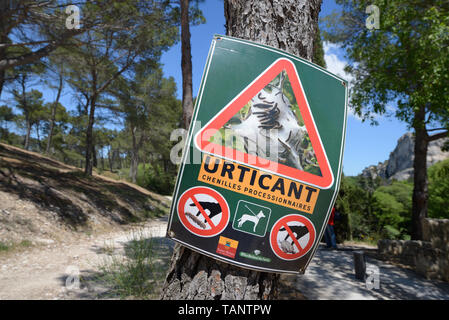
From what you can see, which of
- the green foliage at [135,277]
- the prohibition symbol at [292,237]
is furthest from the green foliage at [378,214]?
the prohibition symbol at [292,237]

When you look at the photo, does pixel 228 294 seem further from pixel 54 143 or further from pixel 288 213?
pixel 54 143

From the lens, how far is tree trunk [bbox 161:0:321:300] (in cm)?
125

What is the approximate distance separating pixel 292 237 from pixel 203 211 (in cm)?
43

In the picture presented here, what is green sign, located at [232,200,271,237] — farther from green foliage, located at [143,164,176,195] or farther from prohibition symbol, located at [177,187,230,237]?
green foliage, located at [143,164,176,195]

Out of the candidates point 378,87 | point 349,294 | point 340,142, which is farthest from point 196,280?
point 378,87

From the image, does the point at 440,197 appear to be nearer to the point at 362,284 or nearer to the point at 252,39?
the point at 362,284

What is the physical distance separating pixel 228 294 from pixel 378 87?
726 cm

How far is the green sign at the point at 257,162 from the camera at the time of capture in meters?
1.19

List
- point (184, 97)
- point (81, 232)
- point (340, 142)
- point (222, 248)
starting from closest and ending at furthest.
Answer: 1. point (222, 248)
2. point (340, 142)
3. point (184, 97)
4. point (81, 232)

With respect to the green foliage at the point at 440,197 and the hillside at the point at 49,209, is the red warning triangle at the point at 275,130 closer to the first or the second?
the hillside at the point at 49,209

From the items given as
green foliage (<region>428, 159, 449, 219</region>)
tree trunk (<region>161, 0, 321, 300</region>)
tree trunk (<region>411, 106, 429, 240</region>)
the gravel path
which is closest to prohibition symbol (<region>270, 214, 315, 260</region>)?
tree trunk (<region>161, 0, 321, 300</region>)

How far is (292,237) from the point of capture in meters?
1.27

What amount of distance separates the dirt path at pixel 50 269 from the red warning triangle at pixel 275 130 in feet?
12.2

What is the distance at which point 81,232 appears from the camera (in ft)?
26.4
